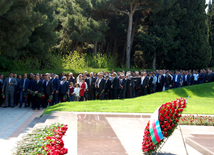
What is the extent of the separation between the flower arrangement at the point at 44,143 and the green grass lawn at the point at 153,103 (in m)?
6.31

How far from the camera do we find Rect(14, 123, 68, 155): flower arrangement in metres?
4.01

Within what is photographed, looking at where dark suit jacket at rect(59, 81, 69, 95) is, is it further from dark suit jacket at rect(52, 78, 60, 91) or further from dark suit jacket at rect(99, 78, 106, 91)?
dark suit jacket at rect(99, 78, 106, 91)

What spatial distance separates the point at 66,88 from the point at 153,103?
521cm

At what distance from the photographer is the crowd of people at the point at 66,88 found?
48.4 feet

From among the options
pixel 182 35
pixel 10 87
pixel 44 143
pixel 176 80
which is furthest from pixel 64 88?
pixel 182 35

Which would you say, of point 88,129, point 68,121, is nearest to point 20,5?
point 68,121

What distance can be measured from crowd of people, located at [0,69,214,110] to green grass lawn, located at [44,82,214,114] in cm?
130

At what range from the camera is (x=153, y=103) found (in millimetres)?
14711

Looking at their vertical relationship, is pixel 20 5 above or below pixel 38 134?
above

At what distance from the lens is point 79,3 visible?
3112 cm

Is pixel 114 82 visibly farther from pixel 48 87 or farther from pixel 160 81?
pixel 160 81

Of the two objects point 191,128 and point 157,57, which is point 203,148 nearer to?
point 191,128

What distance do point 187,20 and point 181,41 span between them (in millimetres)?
2643

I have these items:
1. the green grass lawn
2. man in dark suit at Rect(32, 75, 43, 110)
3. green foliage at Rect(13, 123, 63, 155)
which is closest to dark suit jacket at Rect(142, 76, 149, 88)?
the green grass lawn
